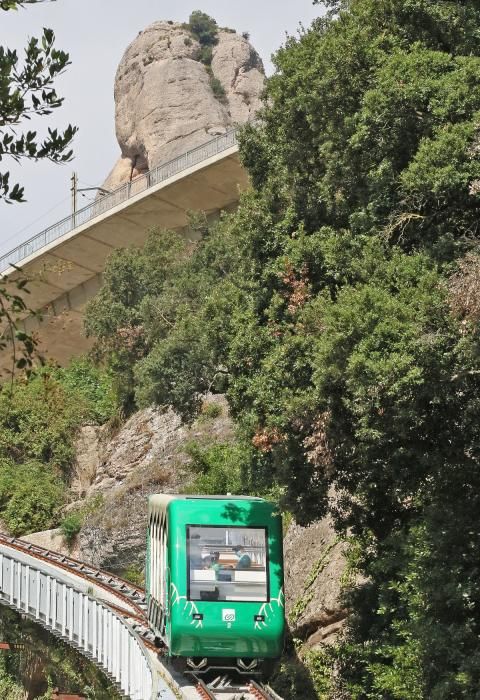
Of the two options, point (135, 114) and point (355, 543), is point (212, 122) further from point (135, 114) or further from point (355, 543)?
point (355, 543)

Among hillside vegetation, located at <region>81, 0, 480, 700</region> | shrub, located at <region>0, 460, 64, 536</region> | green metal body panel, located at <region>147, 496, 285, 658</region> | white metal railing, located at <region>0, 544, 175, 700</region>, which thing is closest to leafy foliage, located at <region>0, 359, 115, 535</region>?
shrub, located at <region>0, 460, 64, 536</region>

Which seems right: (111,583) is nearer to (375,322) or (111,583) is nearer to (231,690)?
(231,690)

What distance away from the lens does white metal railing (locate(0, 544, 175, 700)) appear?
59.4 ft

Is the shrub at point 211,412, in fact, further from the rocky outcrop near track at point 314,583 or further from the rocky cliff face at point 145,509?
the rocky outcrop near track at point 314,583

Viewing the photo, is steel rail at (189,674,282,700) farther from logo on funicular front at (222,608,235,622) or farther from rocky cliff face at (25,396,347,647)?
rocky cliff face at (25,396,347,647)

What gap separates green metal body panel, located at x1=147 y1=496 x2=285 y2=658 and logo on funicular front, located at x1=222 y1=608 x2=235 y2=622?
0.05 metres

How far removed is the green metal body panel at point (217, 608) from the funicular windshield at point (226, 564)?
0.30ft

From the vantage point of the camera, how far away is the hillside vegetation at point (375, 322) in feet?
54.9

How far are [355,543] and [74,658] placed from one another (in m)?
7.38

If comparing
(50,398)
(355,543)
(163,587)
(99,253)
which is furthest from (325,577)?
(99,253)

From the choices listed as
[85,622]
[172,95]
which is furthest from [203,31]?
[85,622]

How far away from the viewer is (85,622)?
73.2ft

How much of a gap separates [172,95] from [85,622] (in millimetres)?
43202

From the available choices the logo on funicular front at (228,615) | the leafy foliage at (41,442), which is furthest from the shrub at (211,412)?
the logo on funicular front at (228,615)
